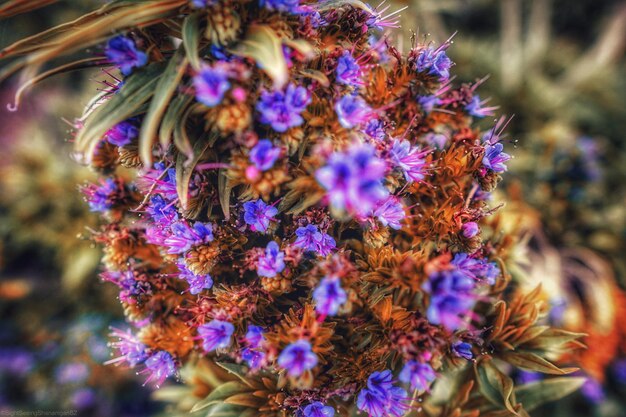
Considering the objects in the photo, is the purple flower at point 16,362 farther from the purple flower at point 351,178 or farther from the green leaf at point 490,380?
the purple flower at point 351,178

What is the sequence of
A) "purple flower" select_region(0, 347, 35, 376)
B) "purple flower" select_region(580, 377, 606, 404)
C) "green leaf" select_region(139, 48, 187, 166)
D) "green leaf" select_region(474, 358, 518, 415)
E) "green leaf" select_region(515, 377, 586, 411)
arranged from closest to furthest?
"green leaf" select_region(139, 48, 187, 166) → "green leaf" select_region(474, 358, 518, 415) → "green leaf" select_region(515, 377, 586, 411) → "purple flower" select_region(580, 377, 606, 404) → "purple flower" select_region(0, 347, 35, 376)

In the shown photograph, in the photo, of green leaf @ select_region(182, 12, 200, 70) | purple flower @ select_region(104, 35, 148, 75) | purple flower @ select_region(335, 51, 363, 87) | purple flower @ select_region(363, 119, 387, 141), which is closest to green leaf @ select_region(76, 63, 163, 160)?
purple flower @ select_region(104, 35, 148, 75)

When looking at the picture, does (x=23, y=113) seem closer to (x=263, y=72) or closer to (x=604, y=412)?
(x=263, y=72)

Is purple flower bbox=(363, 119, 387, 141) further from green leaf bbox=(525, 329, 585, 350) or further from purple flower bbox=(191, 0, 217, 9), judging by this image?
green leaf bbox=(525, 329, 585, 350)

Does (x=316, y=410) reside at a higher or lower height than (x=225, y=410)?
higher

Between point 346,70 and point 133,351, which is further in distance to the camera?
point 133,351

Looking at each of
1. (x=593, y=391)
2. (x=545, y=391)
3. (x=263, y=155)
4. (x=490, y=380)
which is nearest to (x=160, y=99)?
(x=263, y=155)

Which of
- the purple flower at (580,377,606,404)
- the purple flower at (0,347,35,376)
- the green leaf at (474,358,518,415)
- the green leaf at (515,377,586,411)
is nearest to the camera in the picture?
the green leaf at (474,358,518,415)

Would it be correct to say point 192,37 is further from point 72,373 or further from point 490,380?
point 72,373
